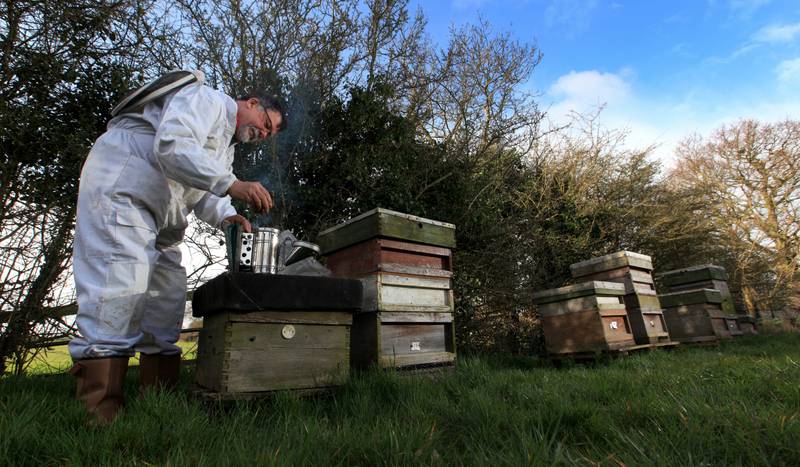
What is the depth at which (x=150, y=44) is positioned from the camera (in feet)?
13.7

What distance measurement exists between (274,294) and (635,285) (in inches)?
176

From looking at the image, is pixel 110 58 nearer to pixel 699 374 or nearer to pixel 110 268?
pixel 110 268

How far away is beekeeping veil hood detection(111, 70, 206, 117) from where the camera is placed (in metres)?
2.09

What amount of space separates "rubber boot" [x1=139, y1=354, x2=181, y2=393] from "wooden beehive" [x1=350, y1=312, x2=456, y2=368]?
1.08 m

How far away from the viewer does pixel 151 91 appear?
83.0 inches

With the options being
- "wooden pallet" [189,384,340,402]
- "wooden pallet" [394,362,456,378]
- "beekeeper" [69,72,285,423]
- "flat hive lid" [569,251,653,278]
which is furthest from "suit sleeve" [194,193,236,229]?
"flat hive lid" [569,251,653,278]

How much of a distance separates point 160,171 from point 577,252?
23.1 feet

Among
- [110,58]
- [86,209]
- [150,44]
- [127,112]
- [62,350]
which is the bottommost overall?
[62,350]

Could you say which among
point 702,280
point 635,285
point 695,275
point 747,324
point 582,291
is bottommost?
point 747,324

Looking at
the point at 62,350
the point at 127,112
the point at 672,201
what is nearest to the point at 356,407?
the point at 127,112

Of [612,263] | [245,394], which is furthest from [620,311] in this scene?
[245,394]

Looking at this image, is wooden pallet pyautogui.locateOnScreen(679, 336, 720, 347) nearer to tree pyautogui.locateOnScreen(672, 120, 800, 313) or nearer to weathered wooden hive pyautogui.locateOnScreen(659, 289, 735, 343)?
weathered wooden hive pyautogui.locateOnScreen(659, 289, 735, 343)

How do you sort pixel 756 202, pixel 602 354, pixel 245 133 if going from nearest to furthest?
pixel 245 133 < pixel 602 354 < pixel 756 202

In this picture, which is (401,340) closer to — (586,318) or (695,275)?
(586,318)
